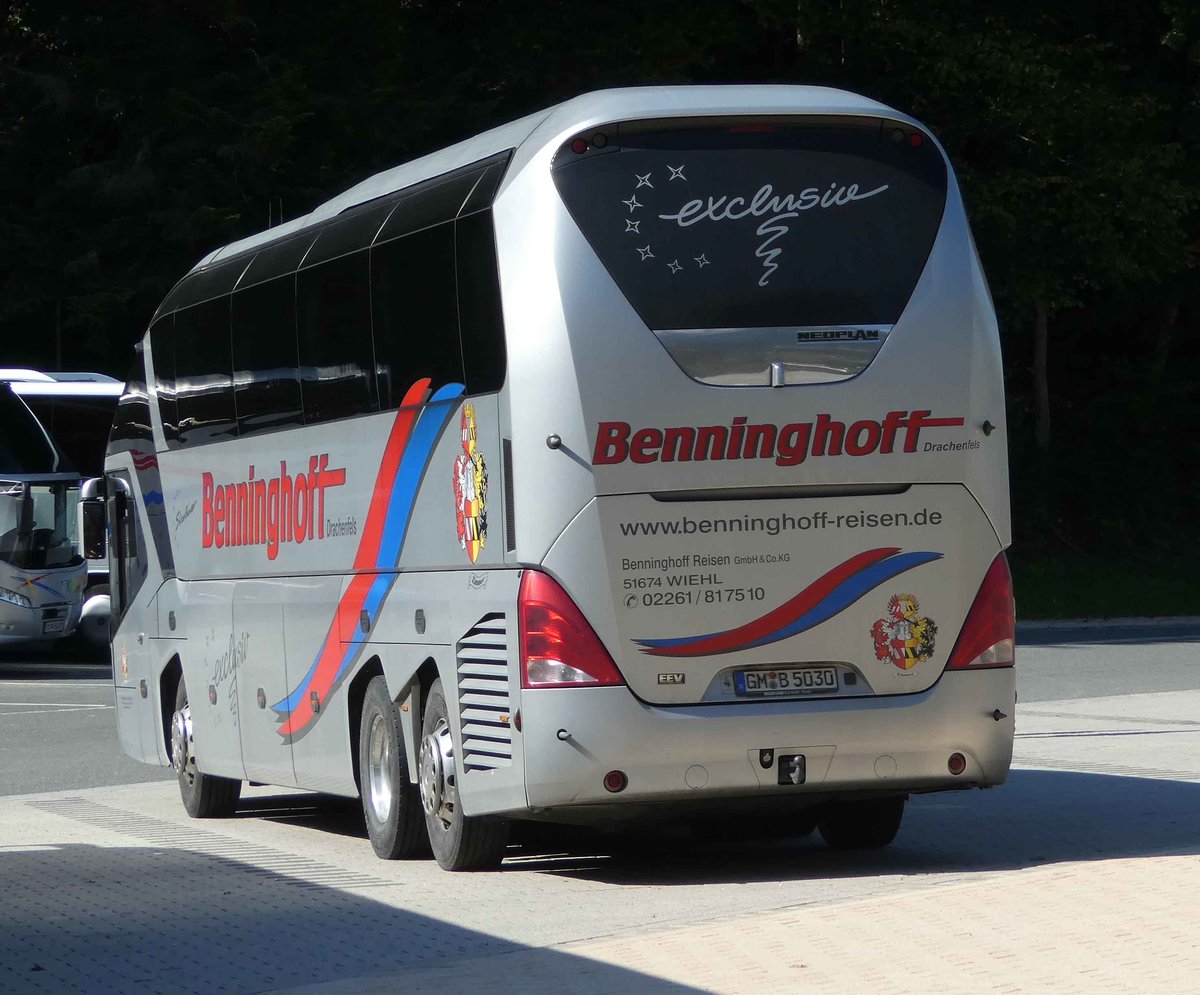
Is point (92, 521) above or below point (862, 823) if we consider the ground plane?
above

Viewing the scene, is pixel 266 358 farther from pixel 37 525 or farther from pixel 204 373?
pixel 37 525

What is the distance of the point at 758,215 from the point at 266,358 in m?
3.95

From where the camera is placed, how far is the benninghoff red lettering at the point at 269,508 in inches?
492

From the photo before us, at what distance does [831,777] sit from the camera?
10.2 m

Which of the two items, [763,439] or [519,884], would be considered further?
[519,884]

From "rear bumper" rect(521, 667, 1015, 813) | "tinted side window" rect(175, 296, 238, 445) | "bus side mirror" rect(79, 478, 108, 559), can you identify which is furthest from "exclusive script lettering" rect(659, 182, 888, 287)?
"bus side mirror" rect(79, 478, 108, 559)

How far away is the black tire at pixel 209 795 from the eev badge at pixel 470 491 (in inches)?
174

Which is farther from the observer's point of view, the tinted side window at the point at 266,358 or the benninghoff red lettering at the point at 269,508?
the tinted side window at the point at 266,358

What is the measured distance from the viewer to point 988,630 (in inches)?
414

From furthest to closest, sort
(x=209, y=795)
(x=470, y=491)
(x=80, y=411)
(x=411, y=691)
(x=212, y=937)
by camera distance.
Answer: (x=80, y=411) < (x=209, y=795) < (x=411, y=691) < (x=470, y=491) < (x=212, y=937)

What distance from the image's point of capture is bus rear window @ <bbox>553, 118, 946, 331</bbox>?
1016 cm

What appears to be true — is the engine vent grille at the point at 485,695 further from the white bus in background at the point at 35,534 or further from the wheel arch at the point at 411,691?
the white bus in background at the point at 35,534

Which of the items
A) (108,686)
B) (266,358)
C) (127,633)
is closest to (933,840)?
(266,358)

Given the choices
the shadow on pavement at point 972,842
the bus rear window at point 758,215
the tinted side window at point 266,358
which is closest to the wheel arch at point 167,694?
the tinted side window at point 266,358
